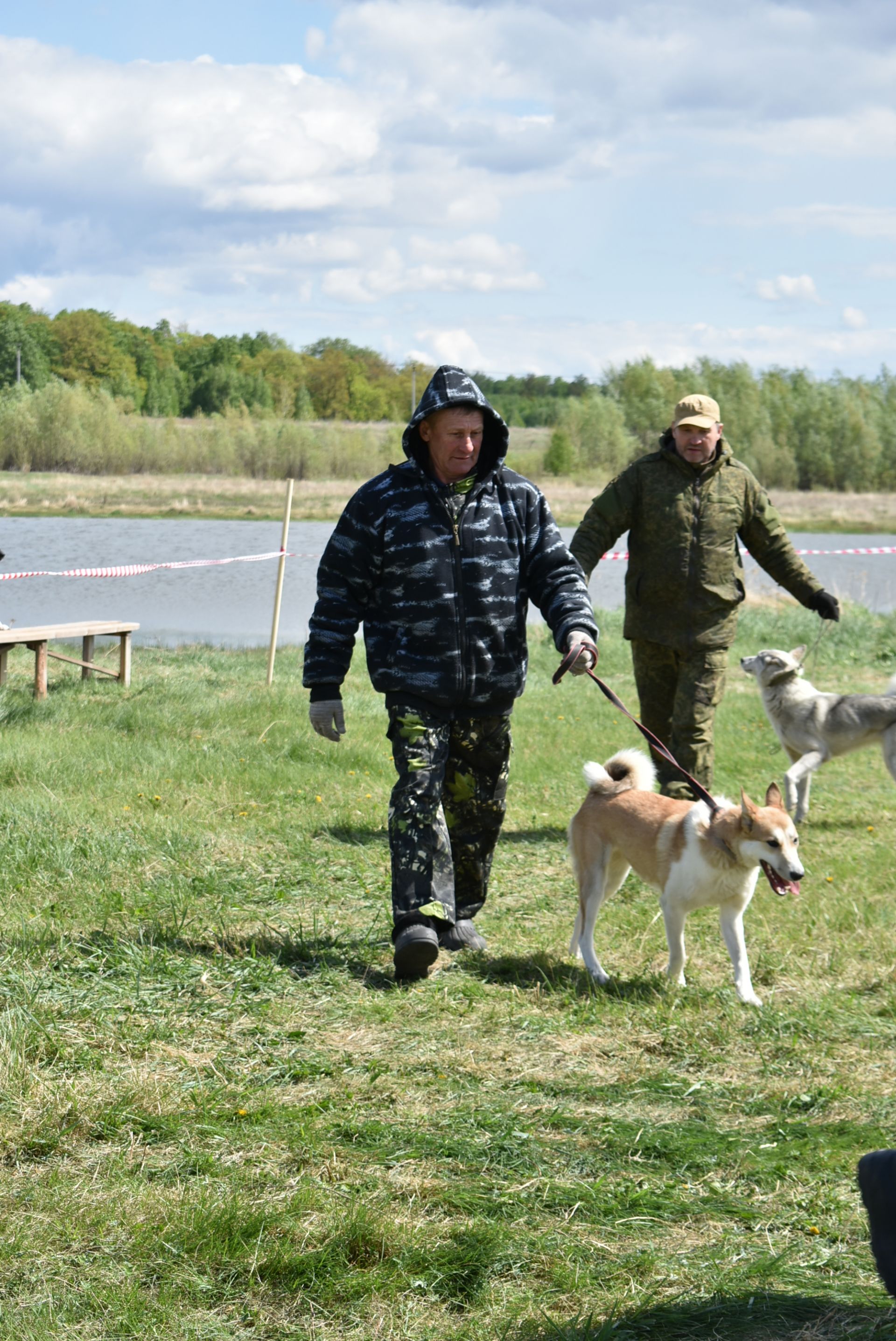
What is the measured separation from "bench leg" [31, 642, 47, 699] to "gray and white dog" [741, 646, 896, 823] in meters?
6.07

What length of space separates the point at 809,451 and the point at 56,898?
6803cm

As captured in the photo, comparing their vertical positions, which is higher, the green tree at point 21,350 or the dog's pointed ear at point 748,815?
the green tree at point 21,350

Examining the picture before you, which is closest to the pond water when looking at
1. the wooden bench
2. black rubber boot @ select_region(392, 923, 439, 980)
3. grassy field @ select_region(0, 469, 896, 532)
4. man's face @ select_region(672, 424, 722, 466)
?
the wooden bench

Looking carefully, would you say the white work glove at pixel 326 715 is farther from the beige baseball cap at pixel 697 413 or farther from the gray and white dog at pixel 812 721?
the gray and white dog at pixel 812 721

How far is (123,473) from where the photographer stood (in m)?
50.4

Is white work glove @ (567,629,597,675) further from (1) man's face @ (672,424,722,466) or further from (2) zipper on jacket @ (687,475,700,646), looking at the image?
(1) man's face @ (672,424,722,466)

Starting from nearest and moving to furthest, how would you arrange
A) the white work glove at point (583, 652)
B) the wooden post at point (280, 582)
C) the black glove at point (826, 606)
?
the white work glove at point (583, 652), the black glove at point (826, 606), the wooden post at point (280, 582)

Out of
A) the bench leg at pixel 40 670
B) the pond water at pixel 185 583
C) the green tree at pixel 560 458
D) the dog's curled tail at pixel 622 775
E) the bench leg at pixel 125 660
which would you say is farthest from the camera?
the green tree at pixel 560 458

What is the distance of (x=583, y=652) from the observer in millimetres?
4691

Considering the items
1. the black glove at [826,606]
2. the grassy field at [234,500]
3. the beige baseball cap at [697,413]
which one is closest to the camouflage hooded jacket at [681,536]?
the beige baseball cap at [697,413]

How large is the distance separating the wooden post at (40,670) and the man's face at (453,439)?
7.01 meters

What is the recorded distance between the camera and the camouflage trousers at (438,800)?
471 cm

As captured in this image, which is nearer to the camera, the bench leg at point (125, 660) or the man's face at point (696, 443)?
the man's face at point (696, 443)

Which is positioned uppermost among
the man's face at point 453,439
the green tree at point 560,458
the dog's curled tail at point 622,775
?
the green tree at point 560,458
